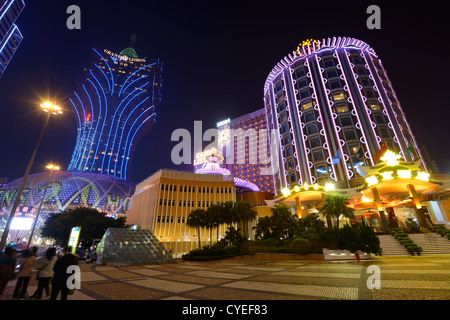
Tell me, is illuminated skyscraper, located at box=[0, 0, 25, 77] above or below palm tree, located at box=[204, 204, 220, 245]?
above

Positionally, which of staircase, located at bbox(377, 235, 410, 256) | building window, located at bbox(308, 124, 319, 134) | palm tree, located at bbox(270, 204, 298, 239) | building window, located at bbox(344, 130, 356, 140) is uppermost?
building window, located at bbox(308, 124, 319, 134)

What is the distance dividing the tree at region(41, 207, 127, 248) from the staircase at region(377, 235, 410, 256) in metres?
52.1

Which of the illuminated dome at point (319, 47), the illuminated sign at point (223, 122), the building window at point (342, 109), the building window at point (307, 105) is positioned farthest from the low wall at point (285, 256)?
the illuminated sign at point (223, 122)

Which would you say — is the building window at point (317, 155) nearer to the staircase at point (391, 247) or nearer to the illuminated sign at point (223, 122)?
the staircase at point (391, 247)

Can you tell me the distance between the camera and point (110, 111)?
5719 inches

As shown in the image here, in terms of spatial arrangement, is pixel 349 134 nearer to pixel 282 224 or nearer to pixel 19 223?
pixel 282 224

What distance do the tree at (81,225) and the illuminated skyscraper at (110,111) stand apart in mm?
94238

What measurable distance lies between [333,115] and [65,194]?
11334 cm

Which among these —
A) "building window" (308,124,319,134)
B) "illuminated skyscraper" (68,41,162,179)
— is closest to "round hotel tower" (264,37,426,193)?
"building window" (308,124,319,134)

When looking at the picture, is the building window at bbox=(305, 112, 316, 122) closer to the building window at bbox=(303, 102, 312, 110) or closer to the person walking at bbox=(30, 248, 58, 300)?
the building window at bbox=(303, 102, 312, 110)

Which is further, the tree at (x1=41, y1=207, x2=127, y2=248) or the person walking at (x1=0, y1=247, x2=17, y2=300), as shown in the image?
the tree at (x1=41, y1=207, x2=127, y2=248)

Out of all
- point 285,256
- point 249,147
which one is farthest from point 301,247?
point 249,147

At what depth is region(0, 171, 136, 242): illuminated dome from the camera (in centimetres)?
8781
